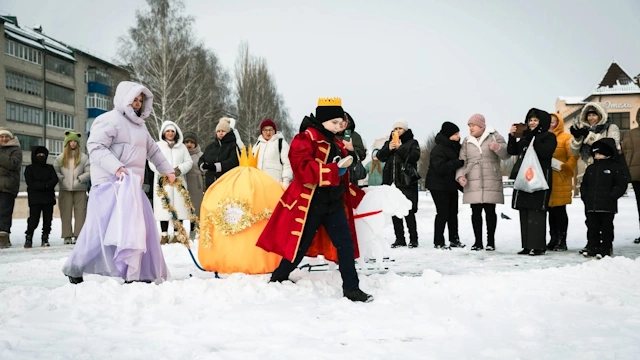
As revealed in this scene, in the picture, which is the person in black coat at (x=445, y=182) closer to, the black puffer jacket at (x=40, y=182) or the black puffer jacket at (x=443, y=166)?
the black puffer jacket at (x=443, y=166)

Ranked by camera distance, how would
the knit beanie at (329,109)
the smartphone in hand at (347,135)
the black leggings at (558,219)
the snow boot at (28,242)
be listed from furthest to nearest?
the snow boot at (28,242) < the black leggings at (558,219) < the smartphone in hand at (347,135) < the knit beanie at (329,109)

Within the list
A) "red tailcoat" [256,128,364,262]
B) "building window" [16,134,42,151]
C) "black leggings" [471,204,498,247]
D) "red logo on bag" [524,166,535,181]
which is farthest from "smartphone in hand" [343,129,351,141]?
"building window" [16,134,42,151]

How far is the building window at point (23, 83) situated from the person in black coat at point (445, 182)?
50.8 meters

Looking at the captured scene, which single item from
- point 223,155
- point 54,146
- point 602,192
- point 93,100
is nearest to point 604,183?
point 602,192

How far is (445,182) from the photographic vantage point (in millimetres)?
9781

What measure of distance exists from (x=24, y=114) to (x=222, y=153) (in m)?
50.1

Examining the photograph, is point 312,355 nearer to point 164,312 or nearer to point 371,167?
point 164,312

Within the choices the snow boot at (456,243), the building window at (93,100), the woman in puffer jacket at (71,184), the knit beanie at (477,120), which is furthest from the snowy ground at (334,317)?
the building window at (93,100)

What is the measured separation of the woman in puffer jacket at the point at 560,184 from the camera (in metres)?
8.91

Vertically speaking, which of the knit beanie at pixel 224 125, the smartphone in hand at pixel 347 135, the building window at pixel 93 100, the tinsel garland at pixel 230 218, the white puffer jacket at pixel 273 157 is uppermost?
the building window at pixel 93 100

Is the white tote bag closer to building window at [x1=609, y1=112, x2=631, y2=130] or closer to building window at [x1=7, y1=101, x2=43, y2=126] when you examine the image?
building window at [x1=7, y1=101, x2=43, y2=126]

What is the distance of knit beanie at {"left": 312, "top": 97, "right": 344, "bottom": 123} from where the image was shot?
5.61 metres

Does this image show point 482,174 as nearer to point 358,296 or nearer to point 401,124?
point 401,124

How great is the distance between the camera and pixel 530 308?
469cm
